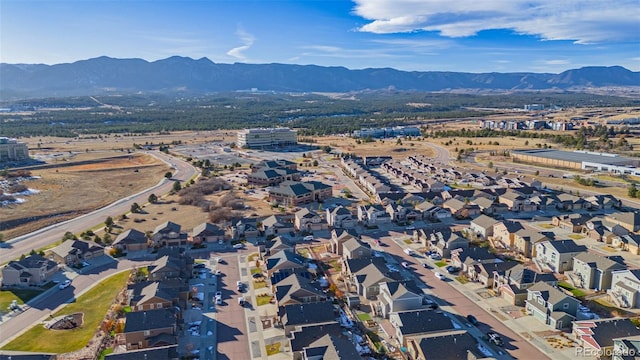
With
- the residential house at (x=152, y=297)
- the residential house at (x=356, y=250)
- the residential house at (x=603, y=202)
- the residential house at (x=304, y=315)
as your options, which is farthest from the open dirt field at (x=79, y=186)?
the residential house at (x=603, y=202)

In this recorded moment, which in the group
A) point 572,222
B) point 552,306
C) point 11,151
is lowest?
point 552,306

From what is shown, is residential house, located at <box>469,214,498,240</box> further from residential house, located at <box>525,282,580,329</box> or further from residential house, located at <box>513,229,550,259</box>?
residential house, located at <box>525,282,580,329</box>

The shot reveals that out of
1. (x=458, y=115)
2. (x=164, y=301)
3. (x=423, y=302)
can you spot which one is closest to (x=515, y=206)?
(x=423, y=302)

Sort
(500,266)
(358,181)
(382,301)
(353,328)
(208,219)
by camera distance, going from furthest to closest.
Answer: (358,181) → (208,219) → (500,266) → (382,301) → (353,328)

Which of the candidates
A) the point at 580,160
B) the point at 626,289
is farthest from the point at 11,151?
the point at 580,160

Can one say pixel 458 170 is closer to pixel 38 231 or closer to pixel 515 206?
pixel 515 206

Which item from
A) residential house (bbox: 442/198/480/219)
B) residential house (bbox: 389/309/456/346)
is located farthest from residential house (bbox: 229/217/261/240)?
residential house (bbox: 442/198/480/219)

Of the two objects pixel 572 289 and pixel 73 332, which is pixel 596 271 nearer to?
pixel 572 289
